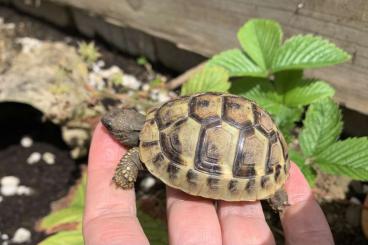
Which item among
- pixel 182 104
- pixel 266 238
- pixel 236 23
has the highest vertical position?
pixel 236 23

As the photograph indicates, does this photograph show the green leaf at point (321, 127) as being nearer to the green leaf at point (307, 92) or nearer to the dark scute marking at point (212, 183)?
the green leaf at point (307, 92)

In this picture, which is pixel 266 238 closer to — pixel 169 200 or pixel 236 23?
pixel 169 200

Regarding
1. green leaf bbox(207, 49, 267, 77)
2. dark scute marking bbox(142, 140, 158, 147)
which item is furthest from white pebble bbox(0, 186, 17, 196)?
green leaf bbox(207, 49, 267, 77)

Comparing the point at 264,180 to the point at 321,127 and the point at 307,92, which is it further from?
the point at 307,92

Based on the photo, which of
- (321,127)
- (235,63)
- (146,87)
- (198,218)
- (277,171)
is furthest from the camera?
(146,87)

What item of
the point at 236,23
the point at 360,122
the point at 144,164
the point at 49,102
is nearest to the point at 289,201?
the point at 144,164

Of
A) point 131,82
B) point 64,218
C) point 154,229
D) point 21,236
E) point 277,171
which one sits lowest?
point 21,236

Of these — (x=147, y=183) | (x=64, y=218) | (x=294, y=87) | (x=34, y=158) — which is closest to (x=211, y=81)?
(x=294, y=87)
